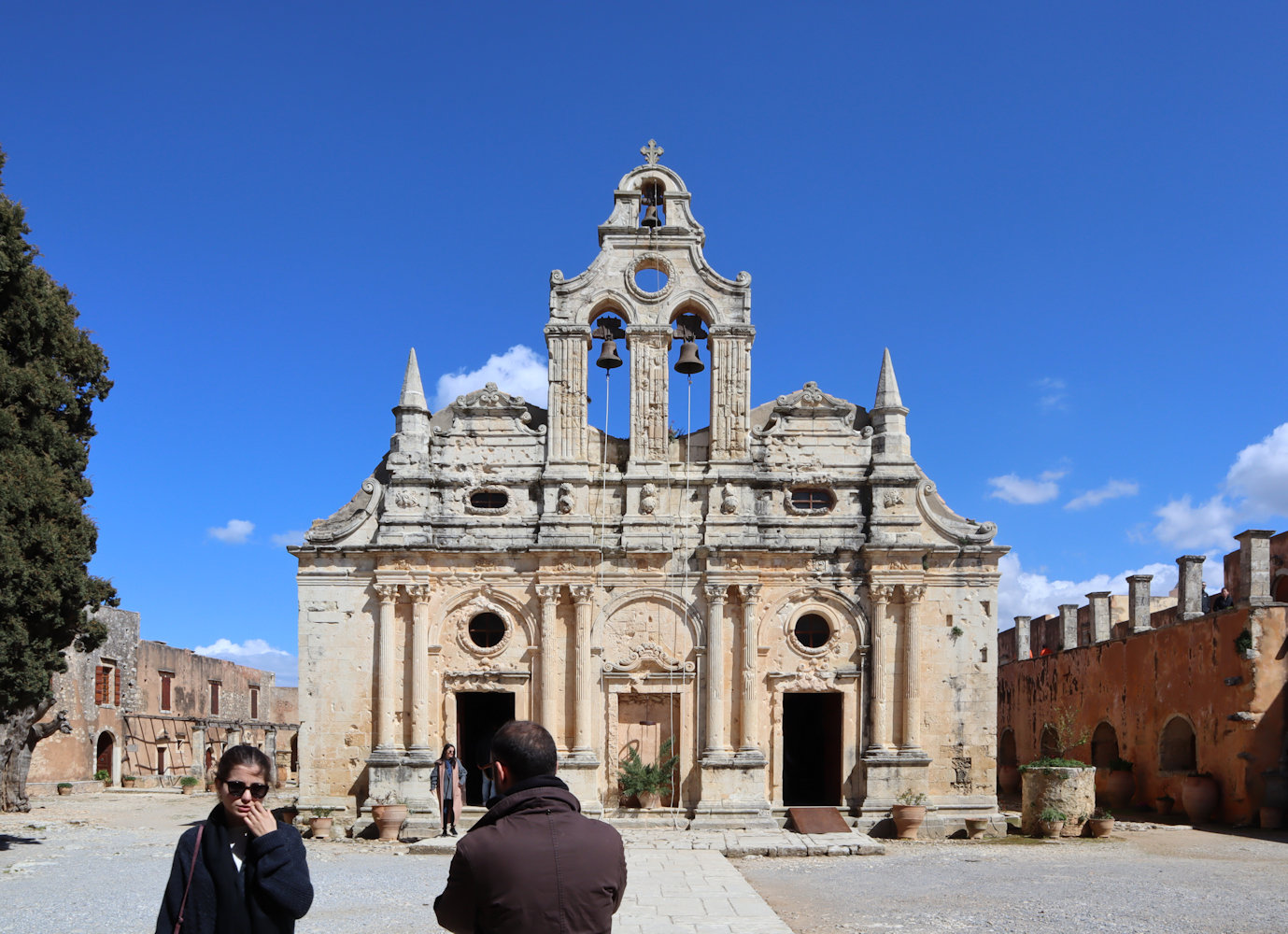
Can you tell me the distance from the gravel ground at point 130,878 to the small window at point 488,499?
6.22m

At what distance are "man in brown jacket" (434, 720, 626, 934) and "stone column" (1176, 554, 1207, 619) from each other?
78.0 feet

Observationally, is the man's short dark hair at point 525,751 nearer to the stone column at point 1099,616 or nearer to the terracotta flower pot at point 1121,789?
the terracotta flower pot at point 1121,789

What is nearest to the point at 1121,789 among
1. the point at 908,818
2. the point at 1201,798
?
the point at 1201,798

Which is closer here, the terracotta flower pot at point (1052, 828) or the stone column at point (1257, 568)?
the terracotta flower pot at point (1052, 828)

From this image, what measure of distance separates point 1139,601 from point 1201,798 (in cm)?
576

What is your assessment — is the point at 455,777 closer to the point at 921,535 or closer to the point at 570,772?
the point at 570,772

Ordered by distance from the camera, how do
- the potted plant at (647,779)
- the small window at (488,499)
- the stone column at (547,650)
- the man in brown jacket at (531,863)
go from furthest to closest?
the small window at (488,499) → the stone column at (547,650) → the potted plant at (647,779) → the man in brown jacket at (531,863)

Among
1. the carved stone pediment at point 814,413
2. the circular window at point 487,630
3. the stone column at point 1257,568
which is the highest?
the carved stone pediment at point 814,413

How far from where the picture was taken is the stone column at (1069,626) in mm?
32125

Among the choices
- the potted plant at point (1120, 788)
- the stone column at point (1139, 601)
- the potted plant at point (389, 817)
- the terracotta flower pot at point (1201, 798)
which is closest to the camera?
the potted plant at point (389, 817)

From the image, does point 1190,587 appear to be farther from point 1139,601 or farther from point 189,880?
point 189,880

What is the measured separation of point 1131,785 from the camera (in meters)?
26.3

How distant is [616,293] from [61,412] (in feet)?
31.8

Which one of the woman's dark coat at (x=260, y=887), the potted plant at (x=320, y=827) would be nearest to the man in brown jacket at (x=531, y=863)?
the woman's dark coat at (x=260, y=887)
